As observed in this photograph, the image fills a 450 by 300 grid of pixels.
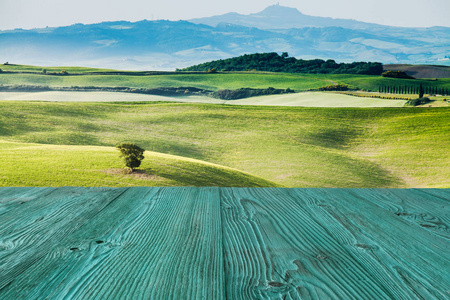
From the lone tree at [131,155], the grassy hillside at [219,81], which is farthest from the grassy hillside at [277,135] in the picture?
the grassy hillside at [219,81]

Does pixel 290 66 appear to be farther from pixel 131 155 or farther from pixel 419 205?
pixel 419 205

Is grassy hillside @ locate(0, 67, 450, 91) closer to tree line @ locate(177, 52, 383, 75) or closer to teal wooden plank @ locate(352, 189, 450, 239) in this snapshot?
tree line @ locate(177, 52, 383, 75)

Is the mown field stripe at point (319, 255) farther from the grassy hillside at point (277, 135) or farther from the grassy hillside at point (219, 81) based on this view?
the grassy hillside at point (219, 81)

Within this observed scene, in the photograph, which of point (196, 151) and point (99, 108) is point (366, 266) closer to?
point (196, 151)

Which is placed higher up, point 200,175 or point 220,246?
point 220,246

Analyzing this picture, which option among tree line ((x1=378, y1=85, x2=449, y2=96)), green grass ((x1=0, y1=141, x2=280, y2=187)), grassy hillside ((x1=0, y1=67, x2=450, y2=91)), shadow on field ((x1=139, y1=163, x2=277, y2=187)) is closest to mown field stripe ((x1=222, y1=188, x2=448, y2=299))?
green grass ((x1=0, y1=141, x2=280, y2=187))

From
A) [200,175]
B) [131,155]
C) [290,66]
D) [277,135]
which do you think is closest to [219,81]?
[290,66]

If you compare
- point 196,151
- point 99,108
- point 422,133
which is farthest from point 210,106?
point 422,133
